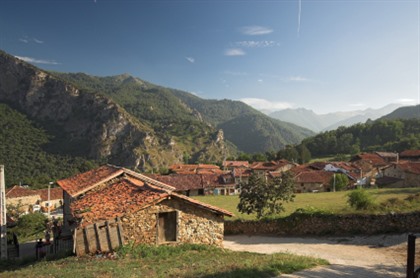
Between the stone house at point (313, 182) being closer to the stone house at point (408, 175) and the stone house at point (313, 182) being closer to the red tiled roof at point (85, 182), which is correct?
the stone house at point (408, 175)

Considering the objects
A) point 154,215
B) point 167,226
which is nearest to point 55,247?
point 154,215

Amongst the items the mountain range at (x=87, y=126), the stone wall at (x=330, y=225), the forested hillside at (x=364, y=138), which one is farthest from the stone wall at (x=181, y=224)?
the mountain range at (x=87, y=126)

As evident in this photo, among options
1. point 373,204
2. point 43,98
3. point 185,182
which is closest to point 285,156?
point 185,182

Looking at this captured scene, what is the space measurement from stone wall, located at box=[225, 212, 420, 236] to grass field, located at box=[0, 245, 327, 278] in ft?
35.2

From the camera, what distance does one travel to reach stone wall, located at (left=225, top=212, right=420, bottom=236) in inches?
796

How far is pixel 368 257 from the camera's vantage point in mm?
15945

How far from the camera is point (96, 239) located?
13398 millimetres

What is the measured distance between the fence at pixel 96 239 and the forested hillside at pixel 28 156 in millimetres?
86172

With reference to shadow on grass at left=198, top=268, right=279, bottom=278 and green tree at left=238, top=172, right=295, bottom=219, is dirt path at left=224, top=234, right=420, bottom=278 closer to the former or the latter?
shadow on grass at left=198, top=268, right=279, bottom=278

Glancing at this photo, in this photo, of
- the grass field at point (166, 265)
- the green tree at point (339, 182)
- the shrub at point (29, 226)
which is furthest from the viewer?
the green tree at point (339, 182)

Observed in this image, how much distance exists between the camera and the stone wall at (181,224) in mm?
14289

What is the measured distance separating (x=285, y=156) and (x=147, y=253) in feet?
350

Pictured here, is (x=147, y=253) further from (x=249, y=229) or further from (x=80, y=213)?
(x=249, y=229)

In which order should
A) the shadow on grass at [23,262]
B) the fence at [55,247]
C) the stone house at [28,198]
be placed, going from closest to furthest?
the shadow on grass at [23,262] < the fence at [55,247] < the stone house at [28,198]
